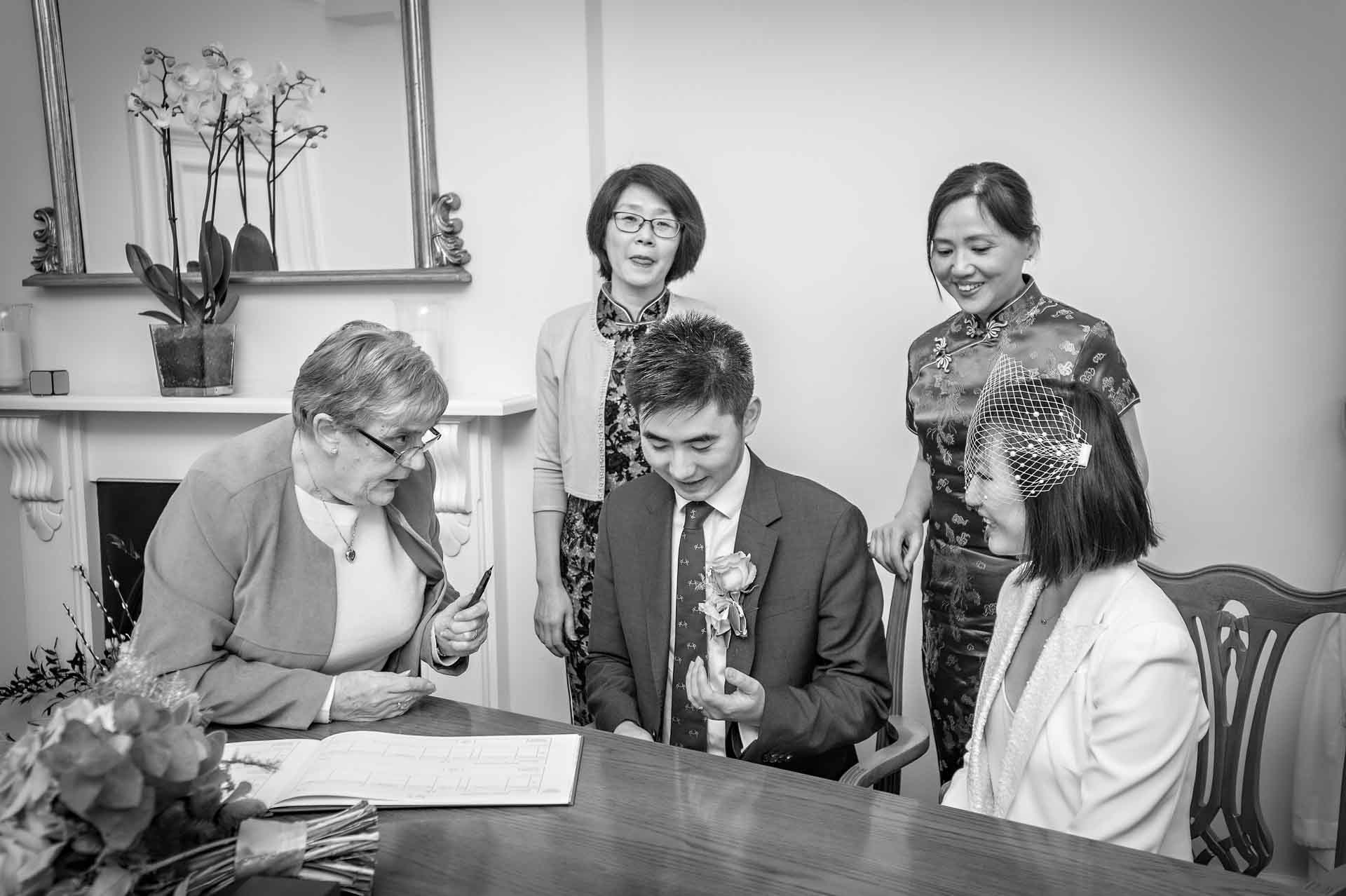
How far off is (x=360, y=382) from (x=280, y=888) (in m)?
0.90

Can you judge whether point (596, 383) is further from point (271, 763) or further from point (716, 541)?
point (271, 763)

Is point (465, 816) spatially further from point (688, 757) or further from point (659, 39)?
point (659, 39)

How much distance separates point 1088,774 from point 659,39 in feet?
8.14

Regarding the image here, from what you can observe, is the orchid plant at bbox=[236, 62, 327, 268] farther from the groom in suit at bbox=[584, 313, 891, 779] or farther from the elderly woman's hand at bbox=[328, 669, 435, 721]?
the elderly woman's hand at bbox=[328, 669, 435, 721]

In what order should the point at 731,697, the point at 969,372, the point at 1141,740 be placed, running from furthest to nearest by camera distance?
the point at 969,372 < the point at 731,697 < the point at 1141,740

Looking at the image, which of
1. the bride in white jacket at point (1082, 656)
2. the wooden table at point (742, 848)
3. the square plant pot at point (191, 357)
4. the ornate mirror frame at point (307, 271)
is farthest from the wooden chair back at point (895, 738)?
the square plant pot at point (191, 357)

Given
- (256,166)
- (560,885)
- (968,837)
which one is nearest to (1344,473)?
(968,837)

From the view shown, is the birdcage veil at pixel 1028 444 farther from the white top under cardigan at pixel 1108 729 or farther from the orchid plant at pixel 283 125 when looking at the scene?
the orchid plant at pixel 283 125

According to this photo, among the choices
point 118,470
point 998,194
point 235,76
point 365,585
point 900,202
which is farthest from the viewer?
point 118,470

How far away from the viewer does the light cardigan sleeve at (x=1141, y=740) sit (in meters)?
1.40

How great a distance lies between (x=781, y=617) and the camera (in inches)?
75.7

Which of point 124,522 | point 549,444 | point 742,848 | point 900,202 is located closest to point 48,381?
point 124,522

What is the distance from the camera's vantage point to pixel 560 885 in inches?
45.9

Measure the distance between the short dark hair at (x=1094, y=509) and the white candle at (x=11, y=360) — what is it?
3.39 m
